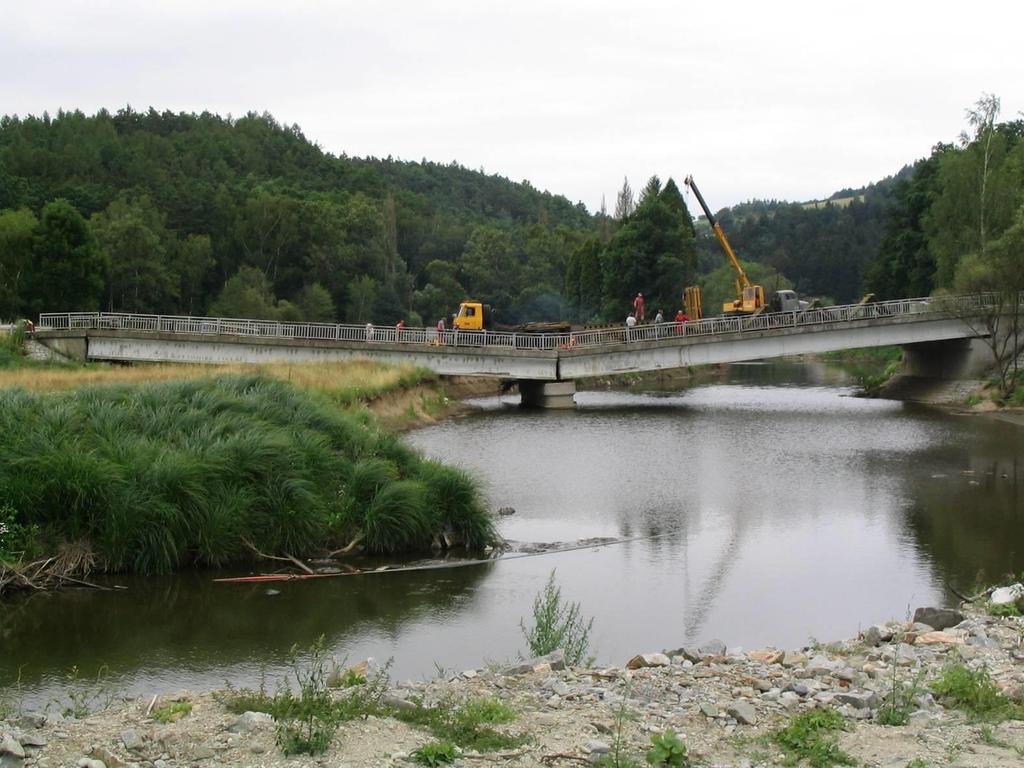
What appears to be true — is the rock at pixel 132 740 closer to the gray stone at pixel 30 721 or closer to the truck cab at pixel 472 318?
the gray stone at pixel 30 721

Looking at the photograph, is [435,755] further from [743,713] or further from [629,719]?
[743,713]

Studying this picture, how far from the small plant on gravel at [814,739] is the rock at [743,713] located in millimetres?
364

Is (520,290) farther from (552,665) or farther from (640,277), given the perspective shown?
(552,665)

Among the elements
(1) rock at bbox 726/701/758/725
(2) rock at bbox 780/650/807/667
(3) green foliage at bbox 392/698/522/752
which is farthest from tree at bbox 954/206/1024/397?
(3) green foliage at bbox 392/698/522/752

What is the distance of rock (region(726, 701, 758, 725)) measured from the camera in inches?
438

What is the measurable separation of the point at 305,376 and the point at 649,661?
34.0 meters

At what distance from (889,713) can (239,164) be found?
455 feet

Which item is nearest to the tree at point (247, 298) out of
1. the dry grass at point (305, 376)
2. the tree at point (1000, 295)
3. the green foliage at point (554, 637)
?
the dry grass at point (305, 376)

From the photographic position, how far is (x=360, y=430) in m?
24.5

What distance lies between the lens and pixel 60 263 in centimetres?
7550

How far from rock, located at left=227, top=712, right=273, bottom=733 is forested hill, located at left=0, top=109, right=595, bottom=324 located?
7030 centimetres

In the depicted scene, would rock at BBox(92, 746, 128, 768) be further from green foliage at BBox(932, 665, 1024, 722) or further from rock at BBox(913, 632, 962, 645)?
rock at BBox(913, 632, 962, 645)

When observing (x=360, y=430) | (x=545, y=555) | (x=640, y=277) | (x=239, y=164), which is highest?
(x=239, y=164)

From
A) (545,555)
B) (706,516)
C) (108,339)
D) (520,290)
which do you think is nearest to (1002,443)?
(706,516)
